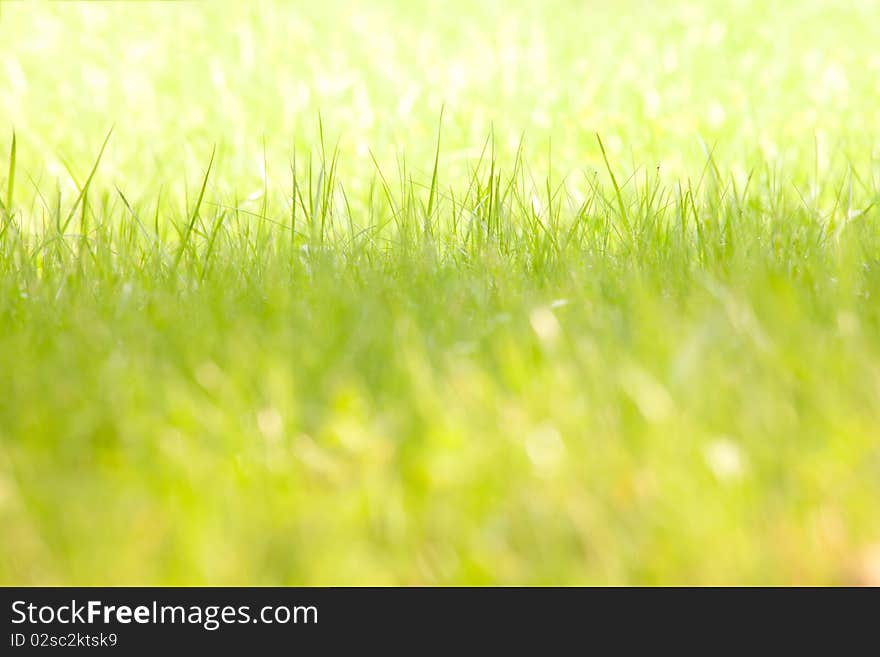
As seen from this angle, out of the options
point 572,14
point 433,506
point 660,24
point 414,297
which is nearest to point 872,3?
point 660,24

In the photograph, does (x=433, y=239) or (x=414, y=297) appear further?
(x=433, y=239)

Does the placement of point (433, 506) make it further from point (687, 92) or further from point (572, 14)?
point (572, 14)

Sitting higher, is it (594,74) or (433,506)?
(594,74)

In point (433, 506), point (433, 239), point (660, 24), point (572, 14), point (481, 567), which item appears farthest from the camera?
point (572, 14)

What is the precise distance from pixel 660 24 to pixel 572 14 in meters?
0.74

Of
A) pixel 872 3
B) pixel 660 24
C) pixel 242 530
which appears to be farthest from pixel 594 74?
pixel 242 530

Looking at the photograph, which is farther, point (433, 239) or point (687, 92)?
point (687, 92)

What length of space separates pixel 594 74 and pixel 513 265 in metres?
3.46

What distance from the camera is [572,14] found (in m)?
7.30

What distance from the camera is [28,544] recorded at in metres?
1.54

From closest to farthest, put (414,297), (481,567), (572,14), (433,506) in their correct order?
(481,567), (433,506), (414,297), (572,14)

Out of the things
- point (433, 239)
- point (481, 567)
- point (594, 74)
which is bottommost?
point (481, 567)

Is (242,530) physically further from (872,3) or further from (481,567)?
(872,3)

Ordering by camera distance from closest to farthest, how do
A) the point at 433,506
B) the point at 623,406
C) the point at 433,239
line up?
the point at 433,506
the point at 623,406
the point at 433,239
